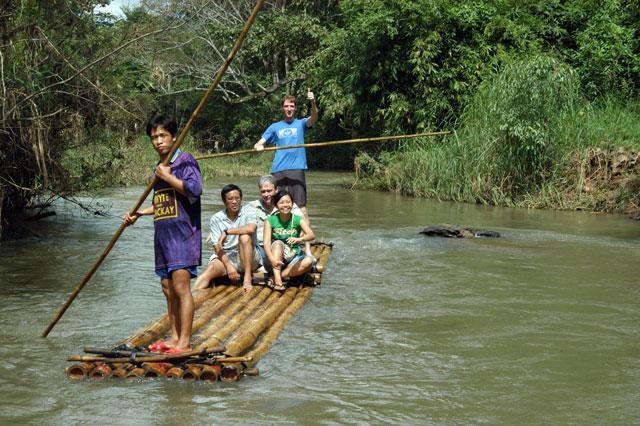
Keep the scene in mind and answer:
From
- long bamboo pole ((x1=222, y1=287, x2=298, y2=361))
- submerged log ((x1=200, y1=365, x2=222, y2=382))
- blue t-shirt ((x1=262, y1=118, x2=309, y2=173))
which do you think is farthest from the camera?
blue t-shirt ((x1=262, y1=118, x2=309, y2=173))

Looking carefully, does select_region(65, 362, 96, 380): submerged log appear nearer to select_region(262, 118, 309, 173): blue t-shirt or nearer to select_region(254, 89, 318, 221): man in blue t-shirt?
select_region(254, 89, 318, 221): man in blue t-shirt

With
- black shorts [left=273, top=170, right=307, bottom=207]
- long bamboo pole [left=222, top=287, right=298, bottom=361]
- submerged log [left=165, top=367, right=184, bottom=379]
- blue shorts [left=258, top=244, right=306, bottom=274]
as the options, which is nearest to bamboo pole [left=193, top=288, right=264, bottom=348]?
long bamboo pole [left=222, top=287, right=298, bottom=361]

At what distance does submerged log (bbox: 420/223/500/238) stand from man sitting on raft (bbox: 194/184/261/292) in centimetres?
426

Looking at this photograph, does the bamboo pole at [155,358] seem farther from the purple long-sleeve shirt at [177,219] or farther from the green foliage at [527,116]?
the green foliage at [527,116]

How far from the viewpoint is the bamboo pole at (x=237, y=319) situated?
18.5 feet

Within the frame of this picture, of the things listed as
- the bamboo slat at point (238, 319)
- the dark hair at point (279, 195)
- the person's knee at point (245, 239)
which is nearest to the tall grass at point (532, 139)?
the dark hair at point (279, 195)

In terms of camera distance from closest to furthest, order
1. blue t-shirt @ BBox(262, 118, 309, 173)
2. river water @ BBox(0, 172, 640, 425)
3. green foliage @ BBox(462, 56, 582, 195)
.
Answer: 1. river water @ BBox(0, 172, 640, 425)
2. blue t-shirt @ BBox(262, 118, 309, 173)
3. green foliage @ BBox(462, 56, 582, 195)

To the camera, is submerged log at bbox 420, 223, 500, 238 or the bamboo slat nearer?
the bamboo slat

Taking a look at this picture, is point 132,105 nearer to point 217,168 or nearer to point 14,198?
point 14,198

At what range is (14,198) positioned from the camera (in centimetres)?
1098

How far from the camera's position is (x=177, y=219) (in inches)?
208

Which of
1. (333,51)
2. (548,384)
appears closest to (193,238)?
(548,384)

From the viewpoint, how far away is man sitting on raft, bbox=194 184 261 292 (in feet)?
25.3

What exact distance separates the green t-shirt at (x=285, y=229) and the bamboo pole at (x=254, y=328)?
2.05ft
